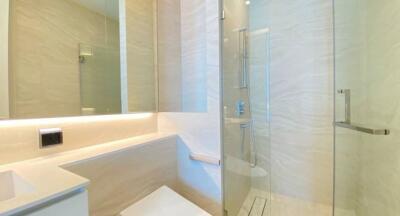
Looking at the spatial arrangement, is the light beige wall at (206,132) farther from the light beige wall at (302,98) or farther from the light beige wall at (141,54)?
the light beige wall at (302,98)

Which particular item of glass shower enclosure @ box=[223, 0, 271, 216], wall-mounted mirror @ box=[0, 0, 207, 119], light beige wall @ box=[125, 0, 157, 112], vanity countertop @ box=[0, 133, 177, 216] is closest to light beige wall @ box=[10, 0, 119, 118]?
wall-mounted mirror @ box=[0, 0, 207, 119]

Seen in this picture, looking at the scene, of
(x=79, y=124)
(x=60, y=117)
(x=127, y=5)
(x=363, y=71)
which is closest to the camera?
(x=60, y=117)

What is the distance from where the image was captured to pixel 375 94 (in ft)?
5.13

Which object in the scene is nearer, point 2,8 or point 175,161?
point 2,8

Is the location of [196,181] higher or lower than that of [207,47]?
lower

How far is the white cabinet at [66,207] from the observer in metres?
0.71

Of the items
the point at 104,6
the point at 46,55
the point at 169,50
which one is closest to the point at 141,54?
the point at 169,50

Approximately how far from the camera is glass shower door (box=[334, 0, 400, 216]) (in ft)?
4.39

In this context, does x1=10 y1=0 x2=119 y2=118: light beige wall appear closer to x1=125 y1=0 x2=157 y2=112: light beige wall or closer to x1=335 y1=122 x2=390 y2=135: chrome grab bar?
x1=125 y1=0 x2=157 y2=112: light beige wall

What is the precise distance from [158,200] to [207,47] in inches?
47.5

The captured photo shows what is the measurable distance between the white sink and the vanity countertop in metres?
0.02

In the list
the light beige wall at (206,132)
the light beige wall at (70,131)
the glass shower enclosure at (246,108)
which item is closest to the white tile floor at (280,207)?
the glass shower enclosure at (246,108)

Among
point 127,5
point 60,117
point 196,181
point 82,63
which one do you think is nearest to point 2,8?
point 82,63

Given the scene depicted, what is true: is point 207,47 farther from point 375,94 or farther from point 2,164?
point 2,164
